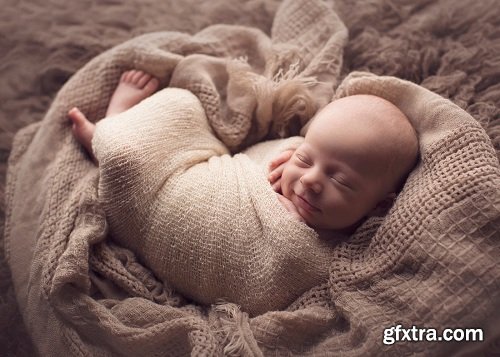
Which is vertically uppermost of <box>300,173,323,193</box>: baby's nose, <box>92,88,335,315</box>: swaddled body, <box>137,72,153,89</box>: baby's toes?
<box>137,72,153,89</box>: baby's toes

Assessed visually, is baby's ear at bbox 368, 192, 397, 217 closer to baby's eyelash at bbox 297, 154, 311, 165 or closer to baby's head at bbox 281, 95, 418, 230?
baby's head at bbox 281, 95, 418, 230

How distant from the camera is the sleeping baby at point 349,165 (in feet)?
3.26

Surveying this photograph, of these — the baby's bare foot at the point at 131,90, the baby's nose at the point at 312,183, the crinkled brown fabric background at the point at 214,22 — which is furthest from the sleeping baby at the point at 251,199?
the crinkled brown fabric background at the point at 214,22

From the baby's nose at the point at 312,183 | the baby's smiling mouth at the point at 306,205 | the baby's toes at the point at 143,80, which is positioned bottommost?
the baby's smiling mouth at the point at 306,205

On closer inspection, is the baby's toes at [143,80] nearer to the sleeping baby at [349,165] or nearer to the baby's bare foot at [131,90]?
the baby's bare foot at [131,90]

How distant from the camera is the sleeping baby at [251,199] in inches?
39.5

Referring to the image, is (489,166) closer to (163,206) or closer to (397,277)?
(397,277)

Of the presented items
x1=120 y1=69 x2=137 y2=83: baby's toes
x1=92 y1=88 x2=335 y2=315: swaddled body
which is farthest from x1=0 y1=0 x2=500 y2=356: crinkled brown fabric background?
x1=92 y1=88 x2=335 y2=315: swaddled body

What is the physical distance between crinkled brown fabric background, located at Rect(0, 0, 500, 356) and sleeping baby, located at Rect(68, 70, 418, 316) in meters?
0.26

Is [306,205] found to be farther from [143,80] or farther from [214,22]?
[214,22]

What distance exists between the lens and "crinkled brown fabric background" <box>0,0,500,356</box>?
3.89 feet

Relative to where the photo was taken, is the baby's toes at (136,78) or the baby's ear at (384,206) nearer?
the baby's ear at (384,206)

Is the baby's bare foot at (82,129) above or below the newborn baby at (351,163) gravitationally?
below

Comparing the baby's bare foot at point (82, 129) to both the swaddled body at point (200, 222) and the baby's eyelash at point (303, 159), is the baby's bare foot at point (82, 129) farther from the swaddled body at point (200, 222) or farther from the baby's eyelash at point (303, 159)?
the baby's eyelash at point (303, 159)
